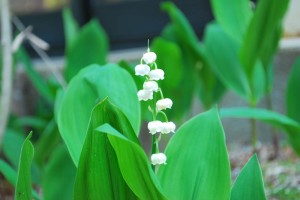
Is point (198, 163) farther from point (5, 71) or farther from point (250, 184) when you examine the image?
point (5, 71)

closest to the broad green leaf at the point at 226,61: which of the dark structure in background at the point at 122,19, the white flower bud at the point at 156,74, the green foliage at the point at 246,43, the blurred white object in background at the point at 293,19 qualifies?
the green foliage at the point at 246,43

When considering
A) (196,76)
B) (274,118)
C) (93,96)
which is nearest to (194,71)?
(196,76)

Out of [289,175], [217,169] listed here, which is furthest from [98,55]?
[217,169]

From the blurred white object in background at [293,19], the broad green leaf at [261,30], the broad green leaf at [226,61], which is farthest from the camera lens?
the blurred white object in background at [293,19]

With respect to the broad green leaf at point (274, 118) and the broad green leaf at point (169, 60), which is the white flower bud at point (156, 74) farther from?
the broad green leaf at point (169, 60)

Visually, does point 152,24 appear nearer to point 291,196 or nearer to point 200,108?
point 200,108

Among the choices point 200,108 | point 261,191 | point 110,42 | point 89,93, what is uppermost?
point 110,42

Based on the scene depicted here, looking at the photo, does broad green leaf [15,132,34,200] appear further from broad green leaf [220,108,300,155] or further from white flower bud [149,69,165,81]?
broad green leaf [220,108,300,155]
